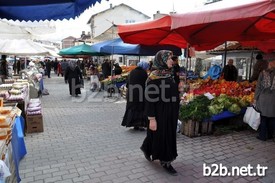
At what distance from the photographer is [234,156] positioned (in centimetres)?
472

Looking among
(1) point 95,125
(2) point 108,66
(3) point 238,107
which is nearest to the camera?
(3) point 238,107

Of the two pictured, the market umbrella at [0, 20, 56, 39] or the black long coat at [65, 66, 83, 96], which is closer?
the market umbrella at [0, 20, 56, 39]

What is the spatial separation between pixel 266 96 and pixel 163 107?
2617 mm

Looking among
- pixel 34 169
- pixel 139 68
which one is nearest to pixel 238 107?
pixel 139 68

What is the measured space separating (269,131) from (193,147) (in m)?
1.85

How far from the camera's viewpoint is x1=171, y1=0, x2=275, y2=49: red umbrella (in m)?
3.46

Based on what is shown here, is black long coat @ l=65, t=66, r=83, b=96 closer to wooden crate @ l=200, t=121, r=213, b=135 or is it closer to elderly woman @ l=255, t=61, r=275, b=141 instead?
wooden crate @ l=200, t=121, r=213, b=135

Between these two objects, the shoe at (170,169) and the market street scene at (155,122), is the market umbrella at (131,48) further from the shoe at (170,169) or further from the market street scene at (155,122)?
the shoe at (170,169)

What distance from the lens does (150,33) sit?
694cm

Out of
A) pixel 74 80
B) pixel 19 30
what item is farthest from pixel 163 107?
pixel 74 80

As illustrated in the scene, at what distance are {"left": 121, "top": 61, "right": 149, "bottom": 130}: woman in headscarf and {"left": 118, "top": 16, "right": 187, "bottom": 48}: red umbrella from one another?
91 centimetres

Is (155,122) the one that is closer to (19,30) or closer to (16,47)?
(19,30)

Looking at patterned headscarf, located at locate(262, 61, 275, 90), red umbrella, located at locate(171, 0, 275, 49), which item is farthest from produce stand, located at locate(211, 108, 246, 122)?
red umbrella, located at locate(171, 0, 275, 49)

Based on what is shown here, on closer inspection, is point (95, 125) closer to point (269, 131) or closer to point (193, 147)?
point (193, 147)
